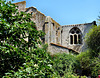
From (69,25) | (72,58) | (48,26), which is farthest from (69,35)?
(72,58)

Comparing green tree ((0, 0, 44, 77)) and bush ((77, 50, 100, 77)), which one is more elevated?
green tree ((0, 0, 44, 77))

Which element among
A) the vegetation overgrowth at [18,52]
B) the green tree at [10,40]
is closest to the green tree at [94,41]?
the vegetation overgrowth at [18,52]

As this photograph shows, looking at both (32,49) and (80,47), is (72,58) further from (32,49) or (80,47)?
(32,49)

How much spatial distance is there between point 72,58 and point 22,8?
39.2ft

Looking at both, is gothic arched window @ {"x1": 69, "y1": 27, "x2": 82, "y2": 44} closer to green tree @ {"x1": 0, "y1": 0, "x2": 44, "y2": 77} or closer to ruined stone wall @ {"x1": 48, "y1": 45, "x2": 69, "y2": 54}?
ruined stone wall @ {"x1": 48, "y1": 45, "x2": 69, "y2": 54}

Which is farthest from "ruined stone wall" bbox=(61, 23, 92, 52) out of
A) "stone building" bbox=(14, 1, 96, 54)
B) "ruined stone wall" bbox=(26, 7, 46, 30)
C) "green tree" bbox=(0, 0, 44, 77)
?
"green tree" bbox=(0, 0, 44, 77)

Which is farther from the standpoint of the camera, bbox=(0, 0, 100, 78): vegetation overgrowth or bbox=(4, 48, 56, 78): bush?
bbox=(0, 0, 100, 78): vegetation overgrowth

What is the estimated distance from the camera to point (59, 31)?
2606cm

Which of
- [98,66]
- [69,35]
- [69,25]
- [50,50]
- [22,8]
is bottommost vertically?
[98,66]

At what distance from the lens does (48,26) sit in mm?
22828

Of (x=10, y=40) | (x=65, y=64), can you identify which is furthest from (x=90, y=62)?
(x=10, y=40)

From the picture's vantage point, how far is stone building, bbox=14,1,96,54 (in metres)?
22.9

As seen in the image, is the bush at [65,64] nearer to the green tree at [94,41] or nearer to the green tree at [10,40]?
the green tree at [94,41]

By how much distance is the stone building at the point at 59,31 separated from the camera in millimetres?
22922
